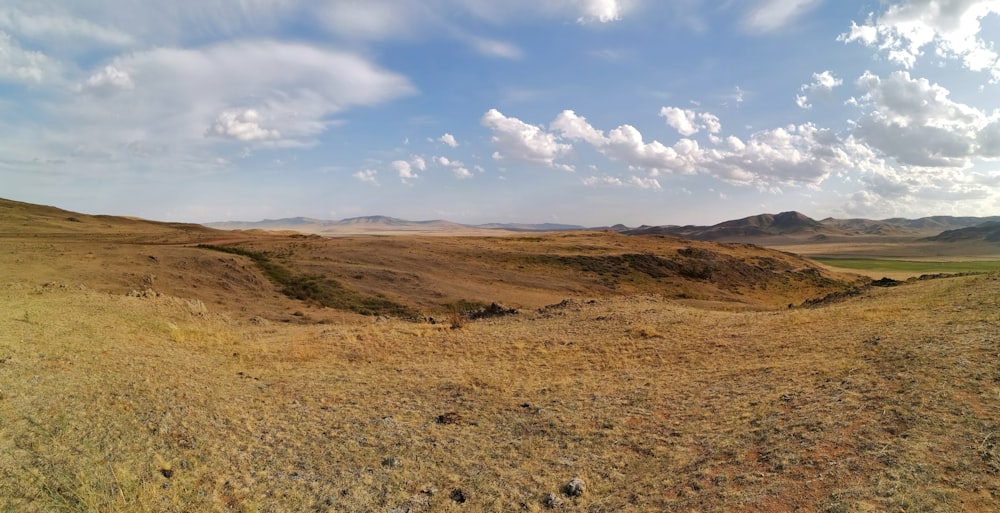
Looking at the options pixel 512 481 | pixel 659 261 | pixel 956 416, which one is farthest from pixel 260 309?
pixel 659 261

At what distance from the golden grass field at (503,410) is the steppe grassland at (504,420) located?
0.18 ft

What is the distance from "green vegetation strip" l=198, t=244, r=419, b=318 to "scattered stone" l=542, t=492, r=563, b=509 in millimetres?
24261

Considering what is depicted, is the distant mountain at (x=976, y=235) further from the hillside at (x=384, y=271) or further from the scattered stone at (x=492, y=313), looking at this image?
the scattered stone at (x=492, y=313)

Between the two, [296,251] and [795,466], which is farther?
[296,251]

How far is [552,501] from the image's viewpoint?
7566mm

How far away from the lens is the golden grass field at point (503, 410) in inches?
281

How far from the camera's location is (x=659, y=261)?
54.5 meters

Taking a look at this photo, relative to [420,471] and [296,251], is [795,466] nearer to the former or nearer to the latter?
[420,471]

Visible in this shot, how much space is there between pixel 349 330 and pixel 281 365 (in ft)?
21.4

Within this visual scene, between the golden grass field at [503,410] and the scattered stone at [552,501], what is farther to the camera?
the scattered stone at [552,501]

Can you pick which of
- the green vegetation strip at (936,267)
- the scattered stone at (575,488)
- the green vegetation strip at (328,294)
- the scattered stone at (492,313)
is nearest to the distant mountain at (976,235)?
the green vegetation strip at (936,267)

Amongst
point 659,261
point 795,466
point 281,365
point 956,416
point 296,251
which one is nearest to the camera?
point 795,466

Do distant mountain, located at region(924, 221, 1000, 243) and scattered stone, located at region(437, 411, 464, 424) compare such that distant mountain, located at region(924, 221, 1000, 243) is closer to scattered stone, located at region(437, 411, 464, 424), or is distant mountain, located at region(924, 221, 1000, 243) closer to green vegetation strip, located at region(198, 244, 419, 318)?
green vegetation strip, located at region(198, 244, 419, 318)

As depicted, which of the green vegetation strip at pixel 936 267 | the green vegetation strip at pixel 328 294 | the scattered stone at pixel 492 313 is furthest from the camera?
the green vegetation strip at pixel 936 267
